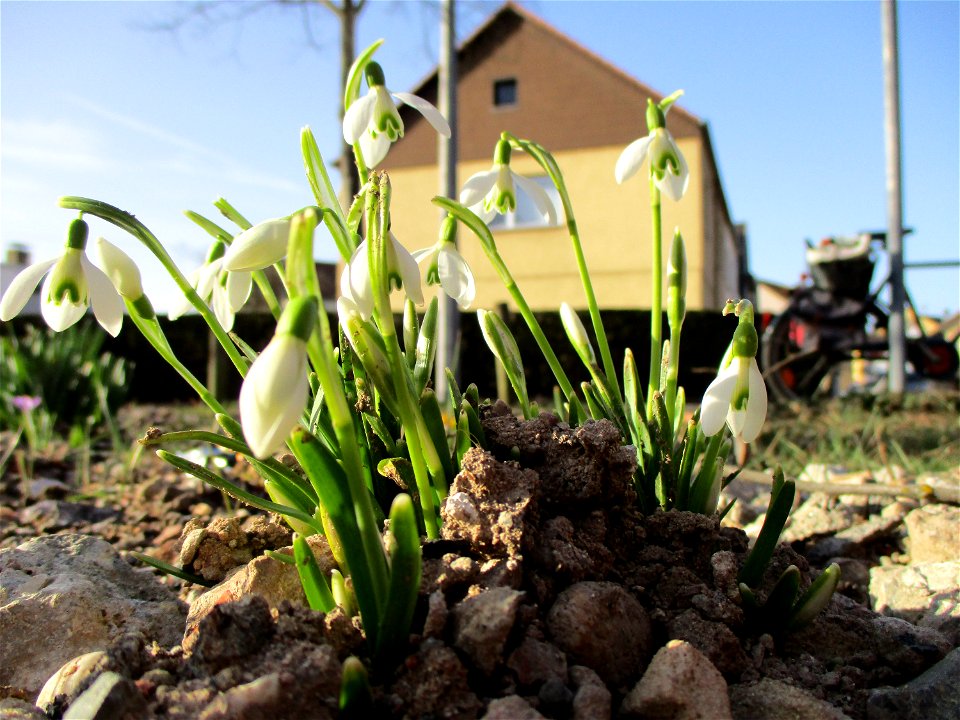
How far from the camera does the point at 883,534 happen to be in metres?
2.10

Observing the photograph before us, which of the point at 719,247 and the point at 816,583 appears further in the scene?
the point at 719,247

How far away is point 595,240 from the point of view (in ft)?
45.5

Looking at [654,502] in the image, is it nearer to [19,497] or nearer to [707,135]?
[19,497]

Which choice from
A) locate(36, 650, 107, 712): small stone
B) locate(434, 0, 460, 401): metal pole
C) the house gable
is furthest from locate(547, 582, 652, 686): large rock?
the house gable

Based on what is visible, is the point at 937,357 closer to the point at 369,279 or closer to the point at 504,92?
the point at 369,279

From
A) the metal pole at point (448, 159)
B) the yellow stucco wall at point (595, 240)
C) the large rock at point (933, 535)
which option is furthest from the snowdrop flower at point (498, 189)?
the yellow stucco wall at point (595, 240)

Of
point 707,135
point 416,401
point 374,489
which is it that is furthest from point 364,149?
point 707,135

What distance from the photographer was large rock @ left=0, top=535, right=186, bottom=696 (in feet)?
3.93

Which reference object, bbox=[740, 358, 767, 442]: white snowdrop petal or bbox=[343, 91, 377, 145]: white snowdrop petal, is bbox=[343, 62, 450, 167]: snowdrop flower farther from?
bbox=[740, 358, 767, 442]: white snowdrop petal

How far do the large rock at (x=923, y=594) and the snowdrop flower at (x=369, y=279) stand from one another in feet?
3.76

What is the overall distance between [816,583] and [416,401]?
25.8 inches

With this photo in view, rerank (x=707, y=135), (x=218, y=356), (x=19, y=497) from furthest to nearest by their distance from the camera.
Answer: (x=707, y=135), (x=218, y=356), (x=19, y=497)

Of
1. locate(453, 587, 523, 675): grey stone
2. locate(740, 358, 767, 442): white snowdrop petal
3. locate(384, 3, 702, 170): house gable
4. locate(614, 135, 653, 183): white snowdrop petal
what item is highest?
locate(384, 3, 702, 170): house gable

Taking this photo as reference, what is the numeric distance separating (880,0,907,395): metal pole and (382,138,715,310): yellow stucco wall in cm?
592
